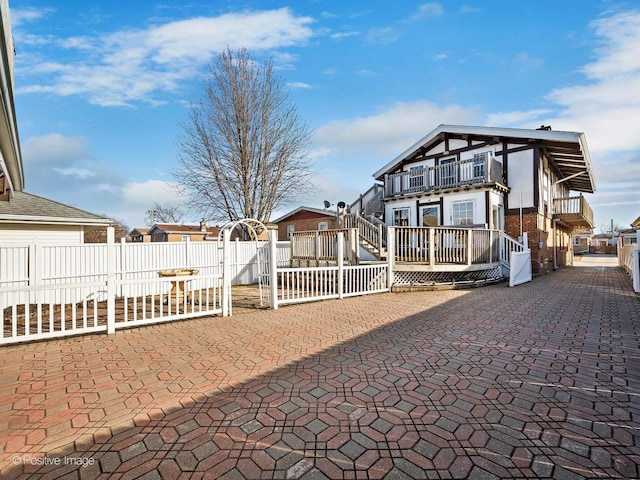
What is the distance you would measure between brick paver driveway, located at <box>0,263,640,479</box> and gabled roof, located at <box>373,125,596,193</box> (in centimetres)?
1018

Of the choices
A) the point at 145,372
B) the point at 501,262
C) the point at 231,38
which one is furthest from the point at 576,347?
the point at 231,38

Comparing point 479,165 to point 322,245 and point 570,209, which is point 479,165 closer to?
point 570,209

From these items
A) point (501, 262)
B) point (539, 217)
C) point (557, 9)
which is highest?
point (557, 9)

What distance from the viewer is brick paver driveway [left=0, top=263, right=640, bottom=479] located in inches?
78.5

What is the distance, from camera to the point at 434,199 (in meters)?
14.8

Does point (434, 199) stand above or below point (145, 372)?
above

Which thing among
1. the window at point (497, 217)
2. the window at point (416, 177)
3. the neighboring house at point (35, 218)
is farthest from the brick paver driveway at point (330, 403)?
the window at point (416, 177)

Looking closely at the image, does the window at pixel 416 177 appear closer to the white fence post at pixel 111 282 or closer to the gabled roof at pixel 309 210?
the gabled roof at pixel 309 210

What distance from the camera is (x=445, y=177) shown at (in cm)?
1464

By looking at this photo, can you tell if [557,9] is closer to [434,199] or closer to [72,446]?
[434,199]

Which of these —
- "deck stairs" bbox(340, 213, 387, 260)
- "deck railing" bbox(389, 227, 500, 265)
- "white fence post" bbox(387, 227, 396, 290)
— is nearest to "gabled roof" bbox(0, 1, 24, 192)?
"white fence post" bbox(387, 227, 396, 290)

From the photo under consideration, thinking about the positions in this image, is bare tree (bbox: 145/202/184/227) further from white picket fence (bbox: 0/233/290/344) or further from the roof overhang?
the roof overhang

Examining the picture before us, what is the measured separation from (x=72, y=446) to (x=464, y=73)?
13.5 metres

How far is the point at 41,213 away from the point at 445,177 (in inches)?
644
